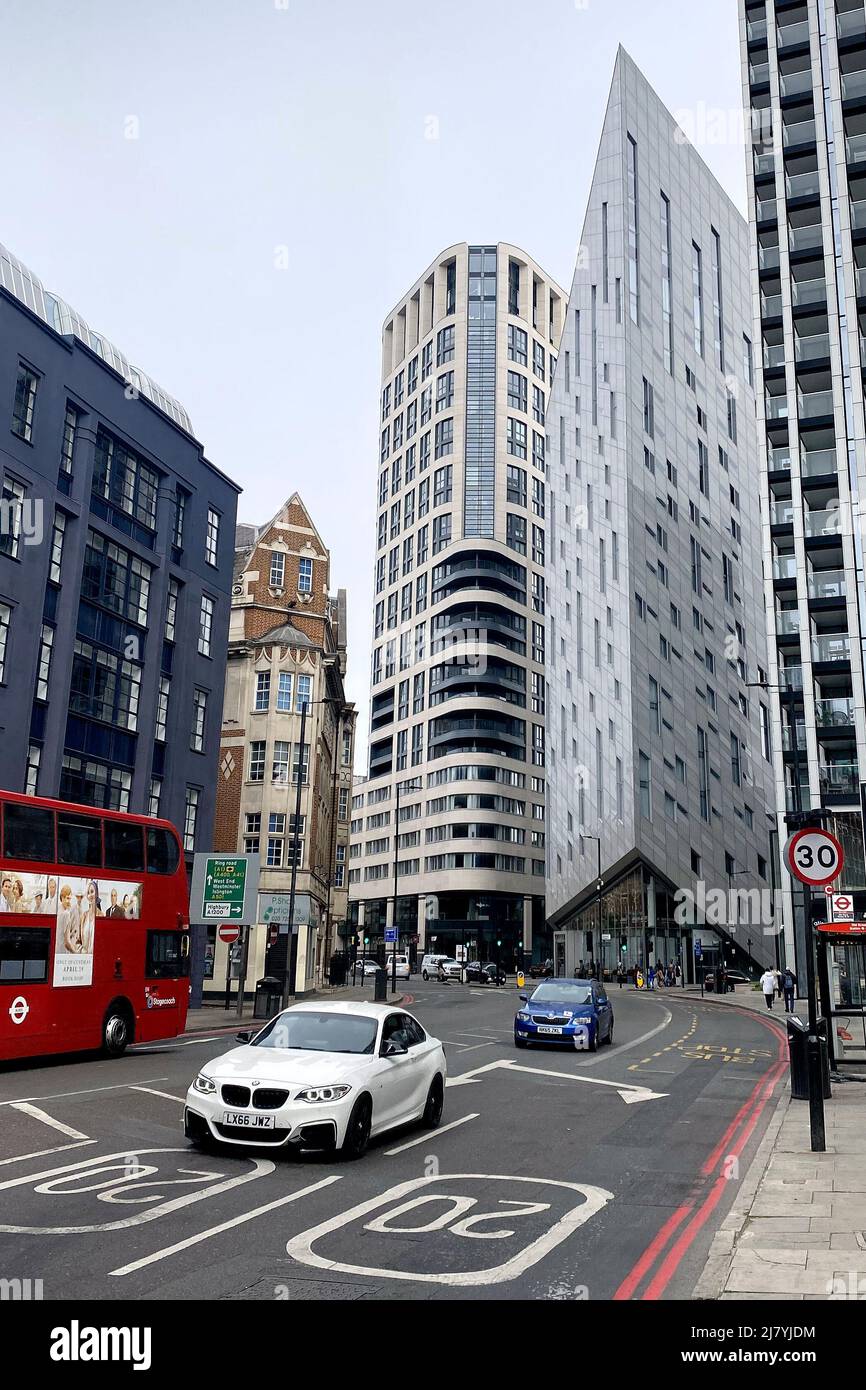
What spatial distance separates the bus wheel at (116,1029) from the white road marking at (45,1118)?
5587 millimetres

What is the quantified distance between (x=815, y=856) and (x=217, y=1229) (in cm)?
869

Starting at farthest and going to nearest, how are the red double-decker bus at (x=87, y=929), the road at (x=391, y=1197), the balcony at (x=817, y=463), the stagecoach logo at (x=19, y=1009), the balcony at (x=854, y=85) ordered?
the balcony at (x=854, y=85) < the balcony at (x=817, y=463) < the red double-decker bus at (x=87, y=929) < the stagecoach logo at (x=19, y=1009) < the road at (x=391, y=1197)

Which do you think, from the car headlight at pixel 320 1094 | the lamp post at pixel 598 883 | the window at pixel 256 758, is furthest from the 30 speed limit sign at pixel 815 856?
the lamp post at pixel 598 883

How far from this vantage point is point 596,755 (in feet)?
261

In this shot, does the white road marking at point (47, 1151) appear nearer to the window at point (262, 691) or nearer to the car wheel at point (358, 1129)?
the car wheel at point (358, 1129)

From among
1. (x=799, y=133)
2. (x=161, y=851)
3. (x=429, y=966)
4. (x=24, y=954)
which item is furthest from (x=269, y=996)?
(x=429, y=966)

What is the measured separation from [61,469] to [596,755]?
51.7 metres

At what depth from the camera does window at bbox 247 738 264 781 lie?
2045 inches

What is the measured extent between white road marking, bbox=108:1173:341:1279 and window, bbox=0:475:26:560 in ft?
83.5

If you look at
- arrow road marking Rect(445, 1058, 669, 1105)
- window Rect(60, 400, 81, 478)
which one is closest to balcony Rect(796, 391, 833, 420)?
window Rect(60, 400, 81, 478)

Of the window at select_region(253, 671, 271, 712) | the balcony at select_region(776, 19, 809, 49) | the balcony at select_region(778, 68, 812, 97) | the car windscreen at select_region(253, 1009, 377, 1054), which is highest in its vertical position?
the balcony at select_region(776, 19, 809, 49)

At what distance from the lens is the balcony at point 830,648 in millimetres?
46094

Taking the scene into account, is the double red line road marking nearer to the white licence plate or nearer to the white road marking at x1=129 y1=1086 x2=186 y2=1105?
the white licence plate

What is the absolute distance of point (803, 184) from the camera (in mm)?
52344
